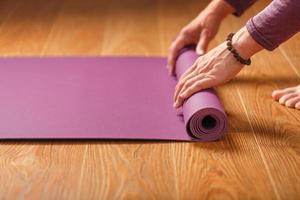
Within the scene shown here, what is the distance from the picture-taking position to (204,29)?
2.01 m

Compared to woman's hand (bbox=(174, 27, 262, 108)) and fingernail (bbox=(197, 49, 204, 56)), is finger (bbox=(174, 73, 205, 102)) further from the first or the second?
fingernail (bbox=(197, 49, 204, 56))

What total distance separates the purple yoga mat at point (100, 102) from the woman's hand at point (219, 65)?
1.3 inches

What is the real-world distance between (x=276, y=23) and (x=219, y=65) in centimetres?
22

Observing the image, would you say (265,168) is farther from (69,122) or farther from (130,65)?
(130,65)

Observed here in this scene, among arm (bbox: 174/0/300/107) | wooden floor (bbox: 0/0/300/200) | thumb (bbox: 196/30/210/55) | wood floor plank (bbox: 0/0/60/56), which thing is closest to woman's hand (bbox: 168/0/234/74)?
thumb (bbox: 196/30/210/55)

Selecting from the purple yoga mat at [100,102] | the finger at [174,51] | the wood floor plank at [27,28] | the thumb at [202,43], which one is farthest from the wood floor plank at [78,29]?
the thumb at [202,43]

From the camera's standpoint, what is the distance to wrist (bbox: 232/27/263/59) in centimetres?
162

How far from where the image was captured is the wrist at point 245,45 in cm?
162

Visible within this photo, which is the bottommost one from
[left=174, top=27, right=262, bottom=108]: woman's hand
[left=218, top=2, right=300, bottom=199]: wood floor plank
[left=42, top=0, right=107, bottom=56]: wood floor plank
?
[left=42, top=0, right=107, bottom=56]: wood floor plank

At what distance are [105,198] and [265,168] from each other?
0.47m

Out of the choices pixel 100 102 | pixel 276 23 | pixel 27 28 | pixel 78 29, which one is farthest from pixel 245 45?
pixel 27 28

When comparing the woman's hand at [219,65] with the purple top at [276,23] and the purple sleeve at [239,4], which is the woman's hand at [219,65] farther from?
the purple sleeve at [239,4]

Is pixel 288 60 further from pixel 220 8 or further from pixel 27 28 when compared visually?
pixel 27 28

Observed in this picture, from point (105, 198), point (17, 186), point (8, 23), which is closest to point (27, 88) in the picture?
point (17, 186)
